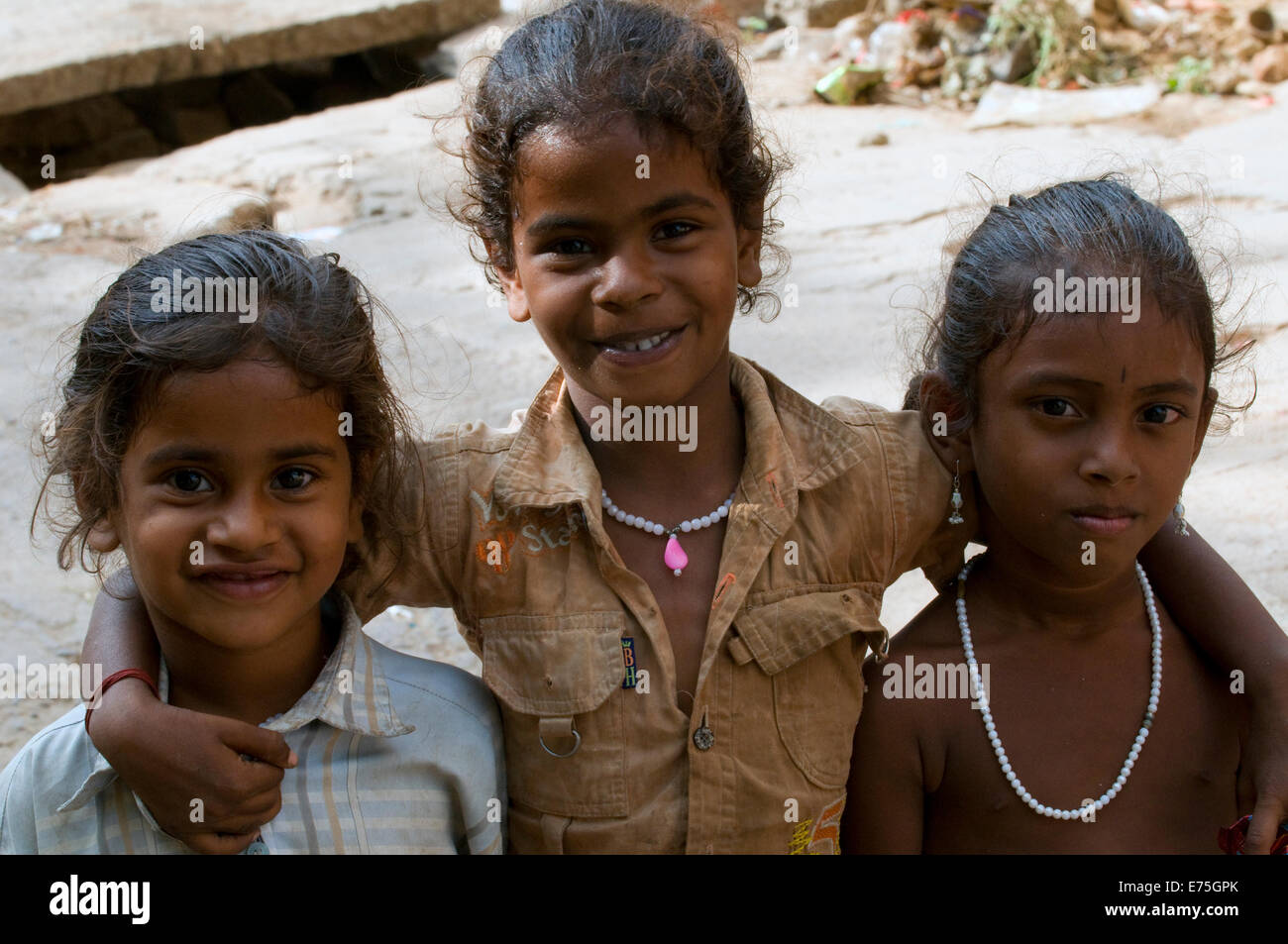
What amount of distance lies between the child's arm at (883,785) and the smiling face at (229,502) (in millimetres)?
889

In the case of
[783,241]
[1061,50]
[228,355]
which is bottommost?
[228,355]

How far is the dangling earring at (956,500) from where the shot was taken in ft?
6.72

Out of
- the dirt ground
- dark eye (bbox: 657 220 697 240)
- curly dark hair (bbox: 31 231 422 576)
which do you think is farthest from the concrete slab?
dark eye (bbox: 657 220 697 240)

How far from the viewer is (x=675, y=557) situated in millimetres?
1955

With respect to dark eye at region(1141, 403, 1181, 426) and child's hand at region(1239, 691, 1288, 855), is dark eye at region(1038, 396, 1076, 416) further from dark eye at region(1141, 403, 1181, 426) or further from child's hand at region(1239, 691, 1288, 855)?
child's hand at region(1239, 691, 1288, 855)

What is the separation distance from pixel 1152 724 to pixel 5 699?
2.35m

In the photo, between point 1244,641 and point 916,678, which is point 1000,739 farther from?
point 1244,641

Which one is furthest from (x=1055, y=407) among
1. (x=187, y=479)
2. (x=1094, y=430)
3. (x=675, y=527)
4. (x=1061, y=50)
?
(x=1061, y=50)

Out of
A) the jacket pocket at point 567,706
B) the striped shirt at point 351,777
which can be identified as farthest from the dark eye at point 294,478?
the jacket pocket at point 567,706

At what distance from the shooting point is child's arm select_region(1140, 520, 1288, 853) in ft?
6.22

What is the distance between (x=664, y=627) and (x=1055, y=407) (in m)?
0.66

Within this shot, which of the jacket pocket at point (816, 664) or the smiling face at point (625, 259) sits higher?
the smiling face at point (625, 259)

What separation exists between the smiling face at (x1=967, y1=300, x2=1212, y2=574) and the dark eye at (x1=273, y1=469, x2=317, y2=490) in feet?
3.25

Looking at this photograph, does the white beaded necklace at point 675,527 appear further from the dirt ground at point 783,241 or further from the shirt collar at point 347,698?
the dirt ground at point 783,241
